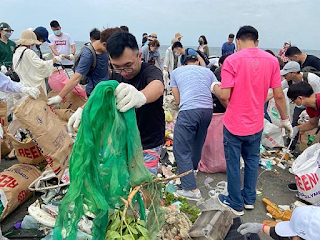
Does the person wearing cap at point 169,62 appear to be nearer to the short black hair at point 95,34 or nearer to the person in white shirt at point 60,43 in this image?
the person in white shirt at point 60,43

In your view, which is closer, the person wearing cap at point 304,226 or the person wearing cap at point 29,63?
the person wearing cap at point 304,226

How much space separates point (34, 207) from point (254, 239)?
232 centimetres

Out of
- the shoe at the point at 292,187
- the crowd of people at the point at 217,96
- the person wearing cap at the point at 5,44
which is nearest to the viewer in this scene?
the crowd of people at the point at 217,96

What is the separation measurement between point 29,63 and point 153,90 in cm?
362

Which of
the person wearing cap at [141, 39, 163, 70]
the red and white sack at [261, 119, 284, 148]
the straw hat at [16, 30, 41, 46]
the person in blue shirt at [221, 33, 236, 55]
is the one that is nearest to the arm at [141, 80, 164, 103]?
the straw hat at [16, 30, 41, 46]

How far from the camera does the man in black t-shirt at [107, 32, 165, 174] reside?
5.26 feet

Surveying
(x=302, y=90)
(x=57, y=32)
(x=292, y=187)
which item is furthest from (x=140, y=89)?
(x=57, y=32)

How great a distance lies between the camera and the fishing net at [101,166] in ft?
4.83

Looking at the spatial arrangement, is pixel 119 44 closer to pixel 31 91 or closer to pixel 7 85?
pixel 31 91

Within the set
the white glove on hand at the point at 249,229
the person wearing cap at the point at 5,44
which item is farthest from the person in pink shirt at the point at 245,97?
the person wearing cap at the point at 5,44

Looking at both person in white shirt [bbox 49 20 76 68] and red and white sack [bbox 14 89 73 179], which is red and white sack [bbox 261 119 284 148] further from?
person in white shirt [bbox 49 20 76 68]

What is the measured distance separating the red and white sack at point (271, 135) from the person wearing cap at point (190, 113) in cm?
200

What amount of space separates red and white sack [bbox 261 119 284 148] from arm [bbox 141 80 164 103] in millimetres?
3780

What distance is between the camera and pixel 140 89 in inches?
92.7
